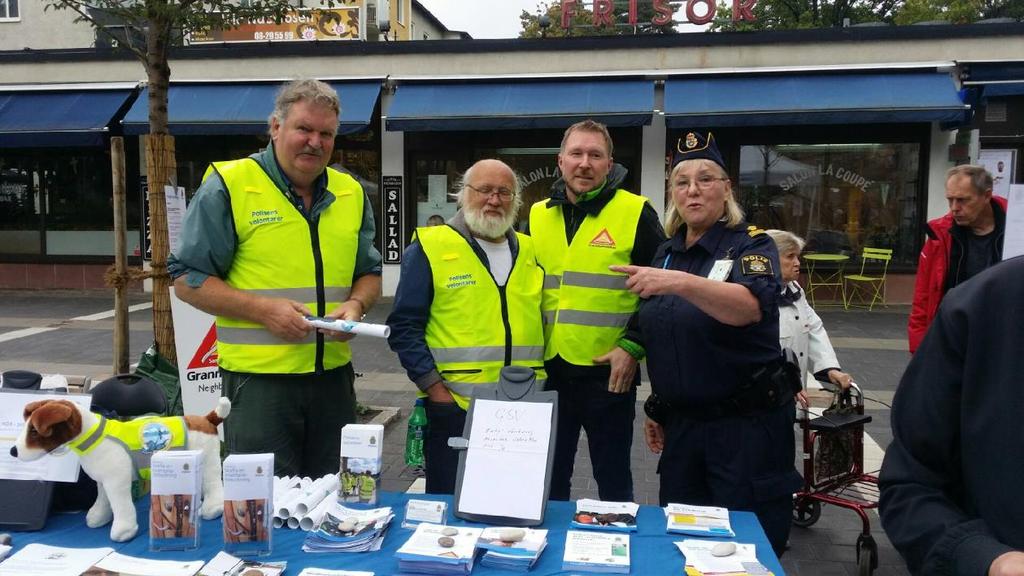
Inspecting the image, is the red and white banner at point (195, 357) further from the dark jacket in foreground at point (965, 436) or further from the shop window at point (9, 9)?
the shop window at point (9, 9)

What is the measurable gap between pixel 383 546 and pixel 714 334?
126cm

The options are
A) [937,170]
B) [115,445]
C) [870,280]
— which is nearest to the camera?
[115,445]

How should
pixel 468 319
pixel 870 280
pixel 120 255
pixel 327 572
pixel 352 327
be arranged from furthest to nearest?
1. pixel 870 280
2. pixel 120 255
3. pixel 468 319
4. pixel 352 327
5. pixel 327 572

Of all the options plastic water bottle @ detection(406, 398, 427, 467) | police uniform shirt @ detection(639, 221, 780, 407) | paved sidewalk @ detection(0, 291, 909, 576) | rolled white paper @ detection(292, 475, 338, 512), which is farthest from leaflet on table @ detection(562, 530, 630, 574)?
paved sidewalk @ detection(0, 291, 909, 576)

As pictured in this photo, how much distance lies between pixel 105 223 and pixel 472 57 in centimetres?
741

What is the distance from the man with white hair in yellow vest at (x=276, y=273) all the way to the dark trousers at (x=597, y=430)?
3.20 ft

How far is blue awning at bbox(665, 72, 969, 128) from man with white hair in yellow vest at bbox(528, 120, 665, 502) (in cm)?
779

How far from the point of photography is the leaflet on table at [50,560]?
1843mm

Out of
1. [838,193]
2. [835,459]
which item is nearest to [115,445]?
[835,459]

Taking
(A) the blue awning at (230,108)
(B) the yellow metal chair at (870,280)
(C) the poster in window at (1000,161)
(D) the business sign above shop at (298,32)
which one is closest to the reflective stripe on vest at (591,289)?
(A) the blue awning at (230,108)

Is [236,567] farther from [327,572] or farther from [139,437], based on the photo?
[139,437]

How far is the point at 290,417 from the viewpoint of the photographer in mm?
2633

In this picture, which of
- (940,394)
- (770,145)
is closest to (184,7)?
(940,394)

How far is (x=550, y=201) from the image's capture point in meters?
3.18
